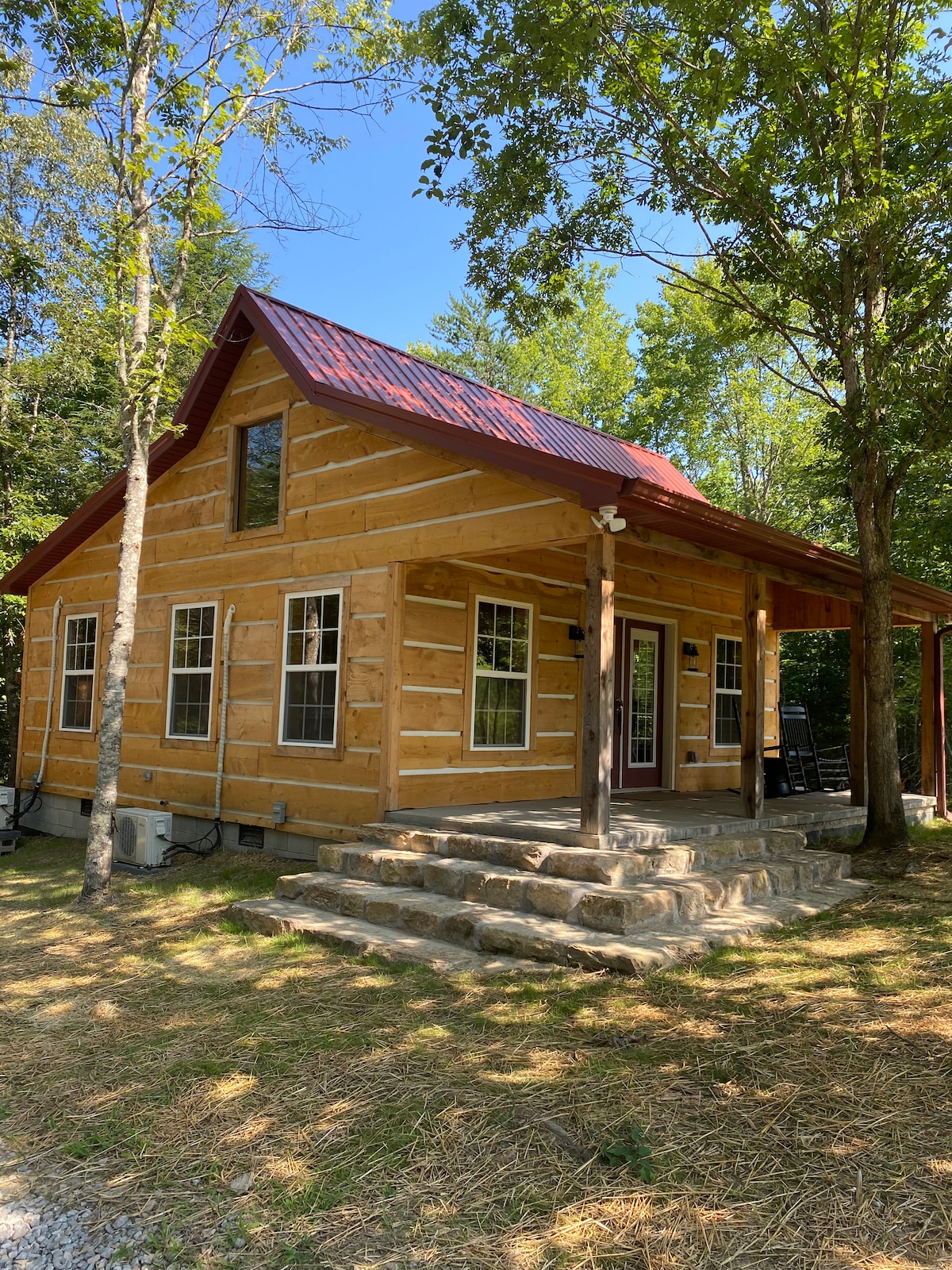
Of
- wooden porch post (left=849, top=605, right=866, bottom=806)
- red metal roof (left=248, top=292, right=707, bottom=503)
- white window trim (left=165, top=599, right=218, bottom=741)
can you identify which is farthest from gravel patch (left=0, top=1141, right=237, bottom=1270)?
wooden porch post (left=849, top=605, right=866, bottom=806)

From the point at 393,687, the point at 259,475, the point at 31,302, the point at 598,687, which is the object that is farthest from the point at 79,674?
the point at 31,302

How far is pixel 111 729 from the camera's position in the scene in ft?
24.1

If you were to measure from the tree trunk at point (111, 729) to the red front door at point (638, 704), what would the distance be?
5.02 m

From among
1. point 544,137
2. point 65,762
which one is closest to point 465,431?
point 544,137

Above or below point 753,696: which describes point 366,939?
below

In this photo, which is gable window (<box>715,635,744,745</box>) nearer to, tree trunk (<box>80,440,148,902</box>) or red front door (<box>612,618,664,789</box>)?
red front door (<box>612,618,664,789</box>)

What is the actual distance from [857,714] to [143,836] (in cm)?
733

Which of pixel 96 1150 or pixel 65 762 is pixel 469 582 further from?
pixel 65 762

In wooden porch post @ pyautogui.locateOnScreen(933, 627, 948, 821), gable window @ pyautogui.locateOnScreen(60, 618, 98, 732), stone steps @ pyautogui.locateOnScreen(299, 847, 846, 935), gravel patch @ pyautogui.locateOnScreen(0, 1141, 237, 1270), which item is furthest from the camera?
gable window @ pyautogui.locateOnScreen(60, 618, 98, 732)

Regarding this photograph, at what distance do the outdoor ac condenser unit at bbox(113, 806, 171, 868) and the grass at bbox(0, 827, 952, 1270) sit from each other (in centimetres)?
314

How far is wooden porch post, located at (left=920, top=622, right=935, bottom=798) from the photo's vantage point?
1110 cm

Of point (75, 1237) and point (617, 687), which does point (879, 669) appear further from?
point (75, 1237)

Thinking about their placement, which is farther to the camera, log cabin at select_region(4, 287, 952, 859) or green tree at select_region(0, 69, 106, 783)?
green tree at select_region(0, 69, 106, 783)

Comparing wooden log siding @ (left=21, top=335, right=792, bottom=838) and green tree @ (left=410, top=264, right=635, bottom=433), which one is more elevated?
green tree @ (left=410, top=264, right=635, bottom=433)
